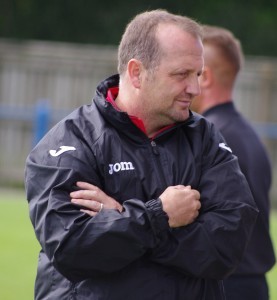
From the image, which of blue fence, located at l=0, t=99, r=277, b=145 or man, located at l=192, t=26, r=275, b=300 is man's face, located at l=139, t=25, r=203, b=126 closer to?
man, located at l=192, t=26, r=275, b=300

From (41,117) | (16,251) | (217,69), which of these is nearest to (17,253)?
(16,251)

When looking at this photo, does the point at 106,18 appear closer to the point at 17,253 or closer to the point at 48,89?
the point at 48,89

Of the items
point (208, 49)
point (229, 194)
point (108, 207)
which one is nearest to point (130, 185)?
point (108, 207)

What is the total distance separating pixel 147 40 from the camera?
4.29 m

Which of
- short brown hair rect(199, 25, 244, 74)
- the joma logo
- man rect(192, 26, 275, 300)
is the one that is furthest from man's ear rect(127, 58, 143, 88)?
short brown hair rect(199, 25, 244, 74)

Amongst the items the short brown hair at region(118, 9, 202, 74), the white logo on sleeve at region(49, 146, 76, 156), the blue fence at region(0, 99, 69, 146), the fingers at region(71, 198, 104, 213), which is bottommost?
the blue fence at region(0, 99, 69, 146)

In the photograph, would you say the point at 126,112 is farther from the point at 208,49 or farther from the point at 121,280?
the point at 208,49

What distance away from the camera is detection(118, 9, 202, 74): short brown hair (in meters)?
4.29

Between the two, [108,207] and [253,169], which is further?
[253,169]

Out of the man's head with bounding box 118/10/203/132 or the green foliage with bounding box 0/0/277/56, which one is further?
the green foliage with bounding box 0/0/277/56

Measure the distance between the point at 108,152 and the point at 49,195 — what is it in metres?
0.32

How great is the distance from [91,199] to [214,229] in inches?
20.4

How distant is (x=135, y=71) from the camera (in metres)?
4.34

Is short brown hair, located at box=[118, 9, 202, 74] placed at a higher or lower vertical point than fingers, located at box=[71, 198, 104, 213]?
higher
